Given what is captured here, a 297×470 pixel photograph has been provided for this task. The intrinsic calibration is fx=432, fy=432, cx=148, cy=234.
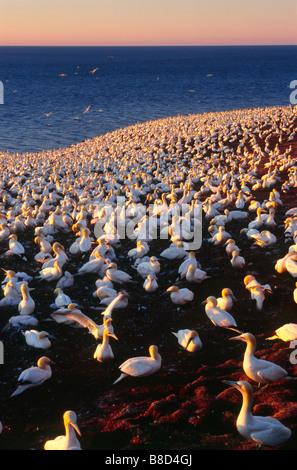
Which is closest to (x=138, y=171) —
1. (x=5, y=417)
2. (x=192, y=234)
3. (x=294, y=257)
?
(x=192, y=234)

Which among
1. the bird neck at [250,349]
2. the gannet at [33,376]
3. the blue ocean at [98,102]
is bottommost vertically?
the gannet at [33,376]

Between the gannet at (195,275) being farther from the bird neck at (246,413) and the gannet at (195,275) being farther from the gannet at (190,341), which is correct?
the bird neck at (246,413)

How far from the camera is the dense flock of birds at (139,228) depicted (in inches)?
241

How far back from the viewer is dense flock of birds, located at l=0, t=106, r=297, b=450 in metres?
6.13

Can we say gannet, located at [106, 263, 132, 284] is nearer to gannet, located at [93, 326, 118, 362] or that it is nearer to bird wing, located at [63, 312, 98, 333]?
bird wing, located at [63, 312, 98, 333]

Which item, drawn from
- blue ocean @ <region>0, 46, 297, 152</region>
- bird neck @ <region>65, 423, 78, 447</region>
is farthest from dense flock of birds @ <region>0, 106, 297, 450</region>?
blue ocean @ <region>0, 46, 297, 152</region>

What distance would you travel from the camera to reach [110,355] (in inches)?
258

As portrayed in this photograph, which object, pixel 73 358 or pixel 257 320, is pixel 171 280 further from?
pixel 73 358

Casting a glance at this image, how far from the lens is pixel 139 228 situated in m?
11.3

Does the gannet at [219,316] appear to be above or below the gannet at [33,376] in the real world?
above

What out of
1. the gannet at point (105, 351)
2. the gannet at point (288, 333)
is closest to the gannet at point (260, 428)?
the gannet at point (288, 333)

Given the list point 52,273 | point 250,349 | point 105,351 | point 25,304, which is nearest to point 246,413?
point 250,349

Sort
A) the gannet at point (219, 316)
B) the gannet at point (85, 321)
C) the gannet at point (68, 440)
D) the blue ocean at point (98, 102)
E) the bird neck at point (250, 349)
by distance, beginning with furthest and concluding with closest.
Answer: the blue ocean at point (98, 102) < the gannet at point (85, 321) < the gannet at point (219, 316) < the bird neck at point (250, 349) < the gannet at point (68, 440)
